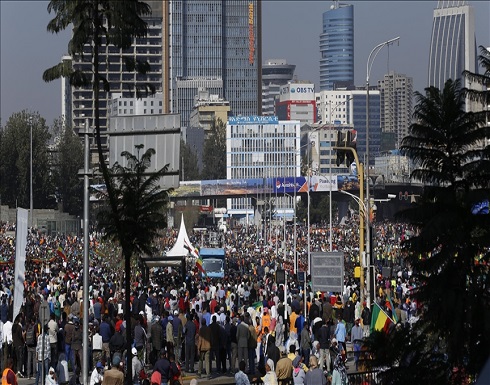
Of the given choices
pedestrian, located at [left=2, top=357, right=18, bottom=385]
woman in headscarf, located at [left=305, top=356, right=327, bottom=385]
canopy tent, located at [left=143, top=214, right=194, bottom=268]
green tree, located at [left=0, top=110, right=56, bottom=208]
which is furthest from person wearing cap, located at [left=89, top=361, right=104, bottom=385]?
green tree, located at [left=0, top=110, right=56, bottom=208]

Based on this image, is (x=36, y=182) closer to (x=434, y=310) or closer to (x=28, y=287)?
(x=28, y=287)

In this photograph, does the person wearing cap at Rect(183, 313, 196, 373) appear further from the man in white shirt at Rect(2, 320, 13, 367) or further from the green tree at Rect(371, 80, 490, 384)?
the green tree at Rect(371, 80, 490, 384)

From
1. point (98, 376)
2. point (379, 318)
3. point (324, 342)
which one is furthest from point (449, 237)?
point (324, 342)

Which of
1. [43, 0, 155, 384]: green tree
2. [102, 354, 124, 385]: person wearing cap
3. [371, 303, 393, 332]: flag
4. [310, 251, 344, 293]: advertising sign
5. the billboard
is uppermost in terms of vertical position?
[43, 0, 155, 384]: green tree

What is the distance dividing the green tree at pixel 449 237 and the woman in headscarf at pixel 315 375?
13.0 ft

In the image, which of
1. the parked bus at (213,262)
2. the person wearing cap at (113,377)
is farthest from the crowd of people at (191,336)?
the parked bus at (213,262)

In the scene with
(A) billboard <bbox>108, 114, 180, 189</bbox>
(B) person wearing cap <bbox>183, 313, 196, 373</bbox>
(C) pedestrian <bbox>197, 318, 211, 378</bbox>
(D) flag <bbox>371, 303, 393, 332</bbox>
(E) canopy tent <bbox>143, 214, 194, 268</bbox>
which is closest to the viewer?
(D) flag <bbox>371, 303, 393, 332</bbox>

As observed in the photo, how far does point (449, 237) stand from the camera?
20.2m

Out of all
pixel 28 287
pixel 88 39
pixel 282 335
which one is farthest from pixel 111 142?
pixel 28 287

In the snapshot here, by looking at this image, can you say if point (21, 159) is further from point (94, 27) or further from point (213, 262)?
point (94, 27)

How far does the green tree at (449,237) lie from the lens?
1930cm

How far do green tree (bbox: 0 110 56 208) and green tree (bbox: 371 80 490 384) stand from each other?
4509 inches

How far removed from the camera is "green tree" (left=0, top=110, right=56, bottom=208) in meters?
134

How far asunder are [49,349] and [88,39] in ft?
21.8
